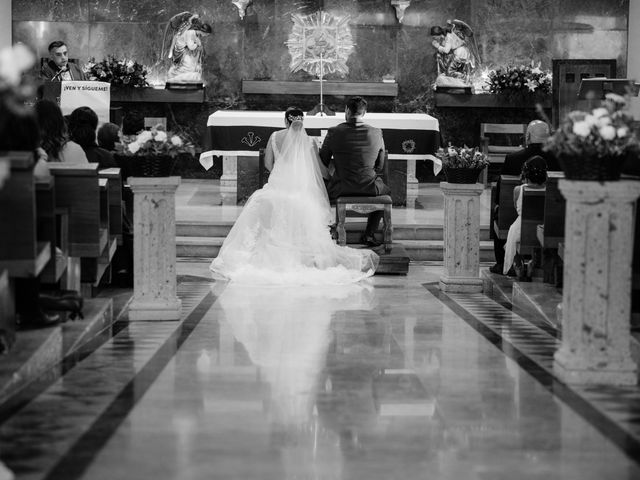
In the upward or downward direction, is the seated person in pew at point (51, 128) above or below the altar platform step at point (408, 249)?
above

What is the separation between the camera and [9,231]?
19.2 ft

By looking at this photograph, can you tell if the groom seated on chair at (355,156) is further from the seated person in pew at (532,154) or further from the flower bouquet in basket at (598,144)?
the flower bouquet in basket at (598,144)

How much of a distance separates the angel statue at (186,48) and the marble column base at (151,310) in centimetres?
887

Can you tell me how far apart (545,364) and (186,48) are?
10.9 meters

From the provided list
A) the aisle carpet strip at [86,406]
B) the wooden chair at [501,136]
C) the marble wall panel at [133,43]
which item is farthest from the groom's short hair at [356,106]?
the marble wall panel at [133,43]

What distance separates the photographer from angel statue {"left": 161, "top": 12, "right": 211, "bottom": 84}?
16.4 meters

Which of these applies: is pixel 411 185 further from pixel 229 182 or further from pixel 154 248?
pixel 154 248

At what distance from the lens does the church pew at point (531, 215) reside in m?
8.97

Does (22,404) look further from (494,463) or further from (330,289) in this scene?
(330,289)

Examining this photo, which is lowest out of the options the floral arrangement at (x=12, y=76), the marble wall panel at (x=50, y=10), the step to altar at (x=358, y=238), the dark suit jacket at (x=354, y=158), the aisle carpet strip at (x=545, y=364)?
the aisle carpet strip at (x=545, y=364)

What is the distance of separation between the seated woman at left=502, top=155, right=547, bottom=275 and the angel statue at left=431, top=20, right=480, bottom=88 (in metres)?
7.04

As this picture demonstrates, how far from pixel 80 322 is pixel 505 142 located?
416 inches

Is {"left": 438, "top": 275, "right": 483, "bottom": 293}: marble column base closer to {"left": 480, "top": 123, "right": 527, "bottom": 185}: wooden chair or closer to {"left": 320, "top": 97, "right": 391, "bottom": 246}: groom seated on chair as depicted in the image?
{"left": 320, "top": 97, "right": 391, "bottom": 246}: groom seated on chair

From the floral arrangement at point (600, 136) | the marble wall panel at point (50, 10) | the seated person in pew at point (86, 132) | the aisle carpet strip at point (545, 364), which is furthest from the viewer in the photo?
the marble wall panel at point (50, 10)
